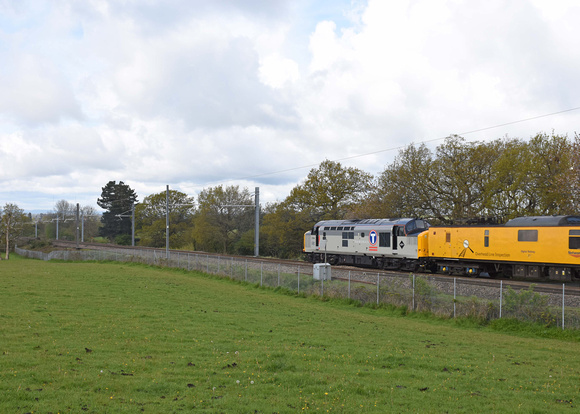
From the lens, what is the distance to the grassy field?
809 centimetres

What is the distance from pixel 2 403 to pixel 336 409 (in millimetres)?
5336

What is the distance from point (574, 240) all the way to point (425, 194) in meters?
22.5

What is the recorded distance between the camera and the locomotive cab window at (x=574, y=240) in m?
26.1

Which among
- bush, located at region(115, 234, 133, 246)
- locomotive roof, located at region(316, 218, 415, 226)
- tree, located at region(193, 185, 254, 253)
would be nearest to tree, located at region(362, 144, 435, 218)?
locomotive roof, located at region(316, 218, 415, 226)

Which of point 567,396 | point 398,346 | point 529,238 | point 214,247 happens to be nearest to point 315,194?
point 214,247

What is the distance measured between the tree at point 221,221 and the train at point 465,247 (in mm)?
33796

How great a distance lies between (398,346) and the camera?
13703mm

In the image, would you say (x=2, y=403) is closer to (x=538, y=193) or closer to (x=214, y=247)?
(x=538, y=193)

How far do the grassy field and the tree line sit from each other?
21.9 metres

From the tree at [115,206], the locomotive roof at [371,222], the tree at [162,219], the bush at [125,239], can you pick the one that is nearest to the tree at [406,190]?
the locomotive roof at [371,222]

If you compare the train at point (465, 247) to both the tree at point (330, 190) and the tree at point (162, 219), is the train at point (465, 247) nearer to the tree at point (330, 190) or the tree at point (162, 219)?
the tree at point (330, 190)

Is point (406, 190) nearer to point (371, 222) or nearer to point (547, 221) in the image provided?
point (371, 222)

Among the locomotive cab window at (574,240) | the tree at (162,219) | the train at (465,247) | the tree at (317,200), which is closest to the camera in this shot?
the locomotive cab window at (574,240)

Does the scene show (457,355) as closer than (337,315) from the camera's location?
Yes
